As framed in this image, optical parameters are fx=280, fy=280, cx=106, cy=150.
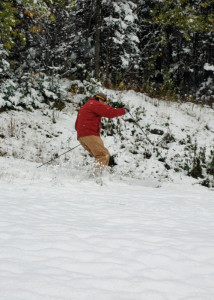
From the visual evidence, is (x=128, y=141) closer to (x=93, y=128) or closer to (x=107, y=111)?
(x=93, y=128)

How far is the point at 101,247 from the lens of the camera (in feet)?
9.19

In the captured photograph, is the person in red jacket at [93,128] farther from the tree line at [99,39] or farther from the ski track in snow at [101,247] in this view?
the tree line at [99,39]

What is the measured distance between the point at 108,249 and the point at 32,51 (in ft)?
50.7

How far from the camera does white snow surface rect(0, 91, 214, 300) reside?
79.4 inches

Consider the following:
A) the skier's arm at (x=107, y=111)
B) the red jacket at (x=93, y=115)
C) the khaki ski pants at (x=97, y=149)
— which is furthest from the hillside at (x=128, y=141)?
the skier's arm at (x=107, y=111)

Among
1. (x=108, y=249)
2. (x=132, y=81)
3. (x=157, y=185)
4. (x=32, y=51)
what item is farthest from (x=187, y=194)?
(x=32, y=51)

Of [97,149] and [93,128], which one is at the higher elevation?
[93,128]

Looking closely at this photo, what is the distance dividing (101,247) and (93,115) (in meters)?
4.55

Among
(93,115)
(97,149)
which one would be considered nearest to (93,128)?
(93,115)

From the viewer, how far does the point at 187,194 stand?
6262mm

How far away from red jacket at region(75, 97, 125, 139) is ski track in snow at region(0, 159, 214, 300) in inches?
84.1

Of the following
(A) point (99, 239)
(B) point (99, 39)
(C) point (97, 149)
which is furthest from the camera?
(B) point (99, 39)

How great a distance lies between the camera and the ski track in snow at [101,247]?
78.4 inches

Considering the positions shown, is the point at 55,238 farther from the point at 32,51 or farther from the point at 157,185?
the point at 32,51
